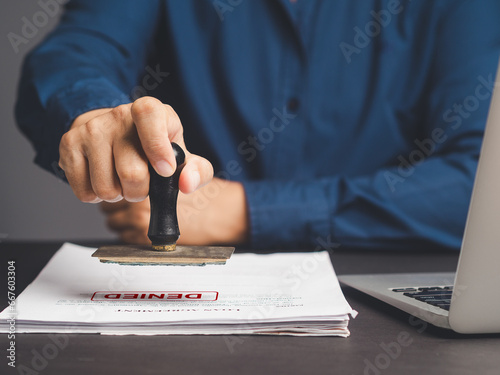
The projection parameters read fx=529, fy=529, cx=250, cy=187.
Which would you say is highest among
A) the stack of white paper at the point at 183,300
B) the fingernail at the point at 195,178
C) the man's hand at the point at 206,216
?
the fingernail at the point at 195,178

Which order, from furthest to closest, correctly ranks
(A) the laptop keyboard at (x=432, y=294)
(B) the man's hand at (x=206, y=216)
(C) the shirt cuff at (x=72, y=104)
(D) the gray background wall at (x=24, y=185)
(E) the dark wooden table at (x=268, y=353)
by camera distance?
(D) the gray background wall at (x=24, y=185) < (B) the man's hand at (x=206, y=216) < (C) the shirt cuff at (x=72, y=104) < (A) the laptop keyboard at (x=432, y=294) < (E) the dark wooden table at (x=268, y=353)

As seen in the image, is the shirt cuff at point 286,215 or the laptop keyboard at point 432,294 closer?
the laptop keyboard at point 432,294

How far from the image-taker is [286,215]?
2.85ft

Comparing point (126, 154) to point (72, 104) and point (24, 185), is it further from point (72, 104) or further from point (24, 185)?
point (24, 185)

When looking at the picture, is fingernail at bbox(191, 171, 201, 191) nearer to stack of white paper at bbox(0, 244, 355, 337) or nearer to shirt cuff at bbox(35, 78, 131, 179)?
stack of white paper at bbox(0, 244, 355, 337)

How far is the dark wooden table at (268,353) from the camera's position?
36 cm

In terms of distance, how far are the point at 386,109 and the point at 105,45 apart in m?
0.58

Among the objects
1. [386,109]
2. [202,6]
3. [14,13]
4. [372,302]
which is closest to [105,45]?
[202,6]

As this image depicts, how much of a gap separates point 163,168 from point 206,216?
0.39 m

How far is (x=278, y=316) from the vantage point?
0.42m

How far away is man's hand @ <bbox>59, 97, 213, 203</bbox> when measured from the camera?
47 centimetres

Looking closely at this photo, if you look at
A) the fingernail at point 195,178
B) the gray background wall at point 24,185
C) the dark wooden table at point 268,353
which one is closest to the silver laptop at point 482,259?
the dark wooden table at point 268,353

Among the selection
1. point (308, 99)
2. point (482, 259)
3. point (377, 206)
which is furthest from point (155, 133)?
point (308, 99)

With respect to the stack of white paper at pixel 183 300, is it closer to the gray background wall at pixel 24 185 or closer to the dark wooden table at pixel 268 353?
the dark wooden table at pixel 268 353
